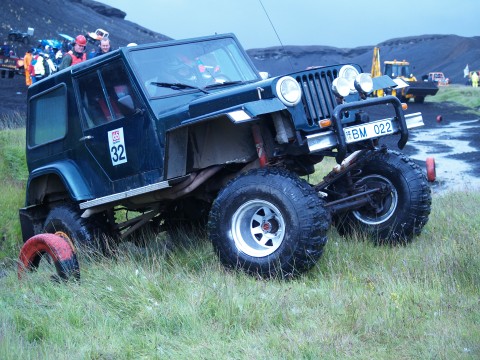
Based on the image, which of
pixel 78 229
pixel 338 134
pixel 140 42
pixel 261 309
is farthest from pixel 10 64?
pixel 261 309

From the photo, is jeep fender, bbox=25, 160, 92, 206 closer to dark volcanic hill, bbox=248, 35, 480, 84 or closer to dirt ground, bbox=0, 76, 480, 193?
dirt ground, bbox=0, 76, 480, 193

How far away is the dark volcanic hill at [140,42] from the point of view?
34719mm

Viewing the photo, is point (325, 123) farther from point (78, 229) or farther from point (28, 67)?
point (28, 67)

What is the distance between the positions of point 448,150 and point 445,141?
2354mm

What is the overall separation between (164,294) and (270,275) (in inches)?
34.3

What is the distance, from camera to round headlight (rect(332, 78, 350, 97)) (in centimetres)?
651

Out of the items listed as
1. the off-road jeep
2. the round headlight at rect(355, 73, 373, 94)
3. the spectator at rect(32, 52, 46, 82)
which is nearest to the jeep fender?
the off-road jeep

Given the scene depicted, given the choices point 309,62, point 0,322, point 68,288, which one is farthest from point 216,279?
point 309,62

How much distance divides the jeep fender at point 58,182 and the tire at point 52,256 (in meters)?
0.73

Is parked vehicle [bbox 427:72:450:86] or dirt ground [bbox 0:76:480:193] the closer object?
dirt ground [bbox 0:76:480:193]

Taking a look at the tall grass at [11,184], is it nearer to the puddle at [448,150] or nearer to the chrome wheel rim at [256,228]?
the chrome wheel rim at [256,228]

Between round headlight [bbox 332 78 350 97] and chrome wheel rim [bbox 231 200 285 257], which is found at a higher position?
round headlight [bbox 332 78 350 97]

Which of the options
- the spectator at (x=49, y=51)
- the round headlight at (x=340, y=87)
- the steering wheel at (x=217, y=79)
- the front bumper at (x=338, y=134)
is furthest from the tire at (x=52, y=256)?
the spectator at (x=49, y=51)

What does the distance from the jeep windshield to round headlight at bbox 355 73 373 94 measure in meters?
1.42
